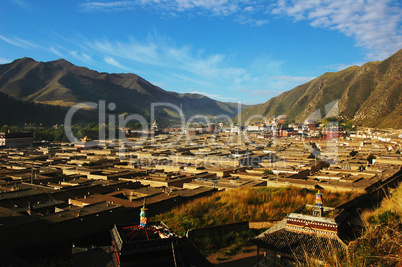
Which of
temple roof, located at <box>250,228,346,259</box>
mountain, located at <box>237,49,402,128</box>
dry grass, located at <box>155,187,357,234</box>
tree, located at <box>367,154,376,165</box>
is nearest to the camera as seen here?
temple roof, located at <box>250,228,346,259</box>

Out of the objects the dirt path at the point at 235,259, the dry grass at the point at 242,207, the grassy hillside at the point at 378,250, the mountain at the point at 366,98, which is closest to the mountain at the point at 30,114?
the mountain at the point at 366,98

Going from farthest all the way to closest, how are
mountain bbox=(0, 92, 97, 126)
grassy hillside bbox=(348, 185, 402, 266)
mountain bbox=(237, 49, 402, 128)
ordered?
mountain bbox=(0, 92, 97, 126) < mountain bbox=(237, 49, 402, 128) < grassy hillside bbox=(348, 185, 402, 266)

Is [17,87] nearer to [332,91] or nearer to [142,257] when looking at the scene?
[332,91]

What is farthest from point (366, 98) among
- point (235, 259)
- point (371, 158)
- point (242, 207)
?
point (235, 259)

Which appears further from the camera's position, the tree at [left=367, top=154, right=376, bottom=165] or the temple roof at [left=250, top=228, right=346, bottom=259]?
the tree at [left=367, top=154, right=376, bottom=165]

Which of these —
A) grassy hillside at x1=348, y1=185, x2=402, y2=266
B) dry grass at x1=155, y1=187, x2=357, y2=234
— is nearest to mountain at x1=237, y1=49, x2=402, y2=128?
dry grass at x1=155, y1=187, x2=357, y2=234

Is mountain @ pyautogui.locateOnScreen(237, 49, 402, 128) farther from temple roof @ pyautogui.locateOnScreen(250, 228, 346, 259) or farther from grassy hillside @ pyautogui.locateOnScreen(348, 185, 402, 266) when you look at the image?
grassy hillside @ pyautogui.locateOnScreen(348, 185, 402, 266)

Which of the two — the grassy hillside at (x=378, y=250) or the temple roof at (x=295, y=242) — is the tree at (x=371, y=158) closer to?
the temple roof at (x=295, y=242)

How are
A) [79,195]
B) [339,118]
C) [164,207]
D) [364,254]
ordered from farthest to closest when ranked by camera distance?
1. [339,118]
2. [79,195]
3. [164,207]
4. [364,254]

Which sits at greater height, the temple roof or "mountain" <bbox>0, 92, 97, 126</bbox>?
"mountain" <bbox>0, 92, 97, 126</bbox>

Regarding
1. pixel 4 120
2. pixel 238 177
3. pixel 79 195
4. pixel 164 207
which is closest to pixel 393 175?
pixel 238 177

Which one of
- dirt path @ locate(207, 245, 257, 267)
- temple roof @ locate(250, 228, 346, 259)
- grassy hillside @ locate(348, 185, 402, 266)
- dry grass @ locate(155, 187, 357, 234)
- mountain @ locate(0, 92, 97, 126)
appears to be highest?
mountain @ locate(0, 92, 97, 126)
